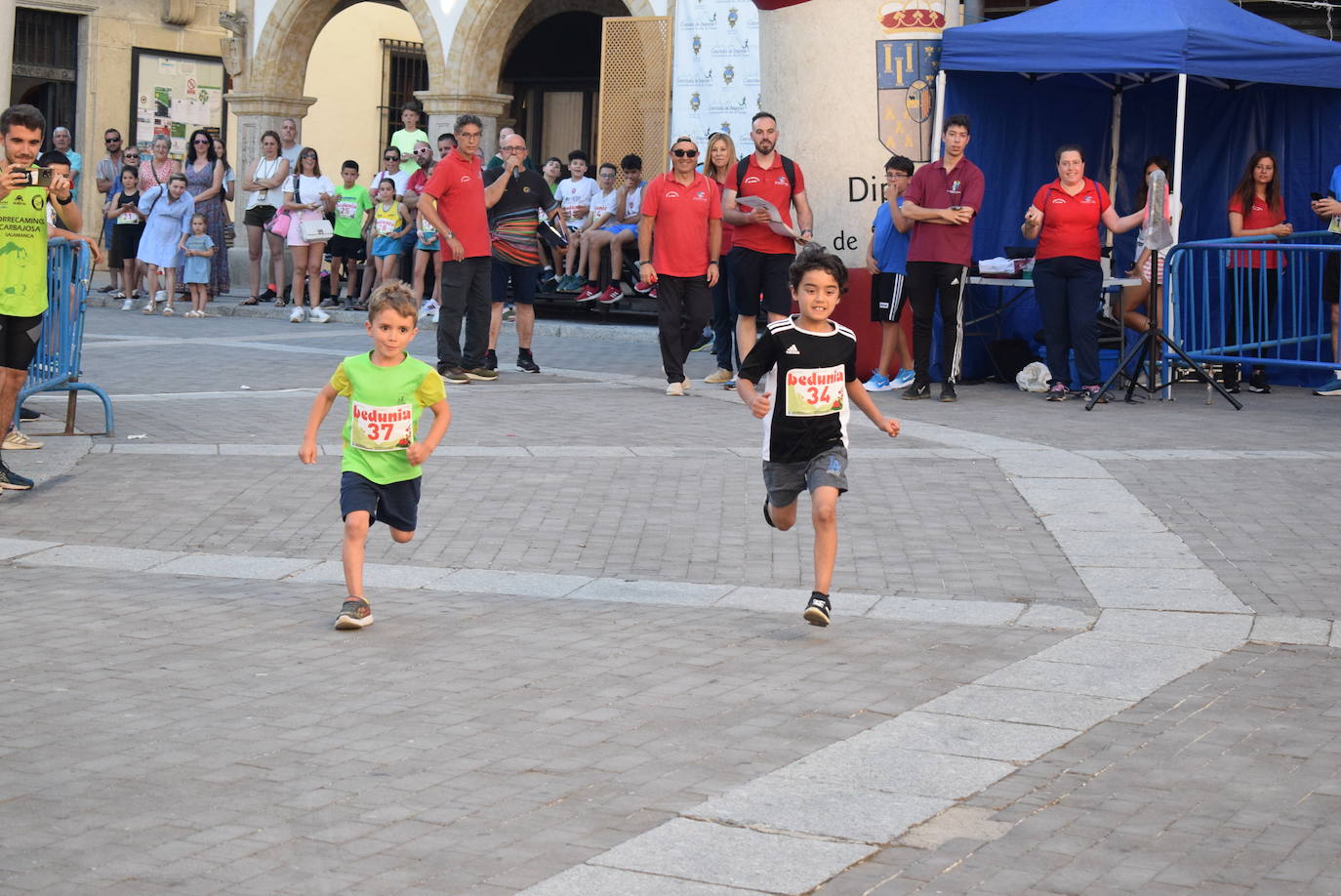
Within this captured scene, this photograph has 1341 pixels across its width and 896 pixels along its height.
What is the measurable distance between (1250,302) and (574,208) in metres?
8.61

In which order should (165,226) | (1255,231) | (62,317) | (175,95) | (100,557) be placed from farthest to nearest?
(175,95) < (165,226) < (1255,231) < (62,317) < (100,557)

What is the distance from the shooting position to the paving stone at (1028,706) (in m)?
5.22

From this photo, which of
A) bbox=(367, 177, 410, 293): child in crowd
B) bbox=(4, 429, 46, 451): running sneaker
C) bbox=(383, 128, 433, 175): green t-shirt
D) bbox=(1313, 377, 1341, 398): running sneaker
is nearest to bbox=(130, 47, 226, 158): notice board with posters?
bbox=(383, 128, 433, 175): green t-shirt

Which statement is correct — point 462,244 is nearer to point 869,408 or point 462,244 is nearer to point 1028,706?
point 869,408

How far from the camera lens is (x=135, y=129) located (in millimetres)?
29953

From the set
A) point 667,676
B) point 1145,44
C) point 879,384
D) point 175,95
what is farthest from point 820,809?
point 175,95

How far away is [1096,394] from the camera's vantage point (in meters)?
12.8

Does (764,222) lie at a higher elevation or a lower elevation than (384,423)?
higher

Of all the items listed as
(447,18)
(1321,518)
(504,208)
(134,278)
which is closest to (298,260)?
(134,278)

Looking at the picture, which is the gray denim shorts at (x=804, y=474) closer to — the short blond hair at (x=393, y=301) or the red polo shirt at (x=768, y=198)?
the short blond hair at (x=393, y=301)

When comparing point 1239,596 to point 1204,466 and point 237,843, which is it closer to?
point 1204,466

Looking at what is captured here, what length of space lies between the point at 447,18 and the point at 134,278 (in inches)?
198

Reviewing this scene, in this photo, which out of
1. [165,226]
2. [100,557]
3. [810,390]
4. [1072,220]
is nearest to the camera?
[810,390]

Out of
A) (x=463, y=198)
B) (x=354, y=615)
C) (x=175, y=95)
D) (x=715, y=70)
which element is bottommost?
(x=354, y=615)
